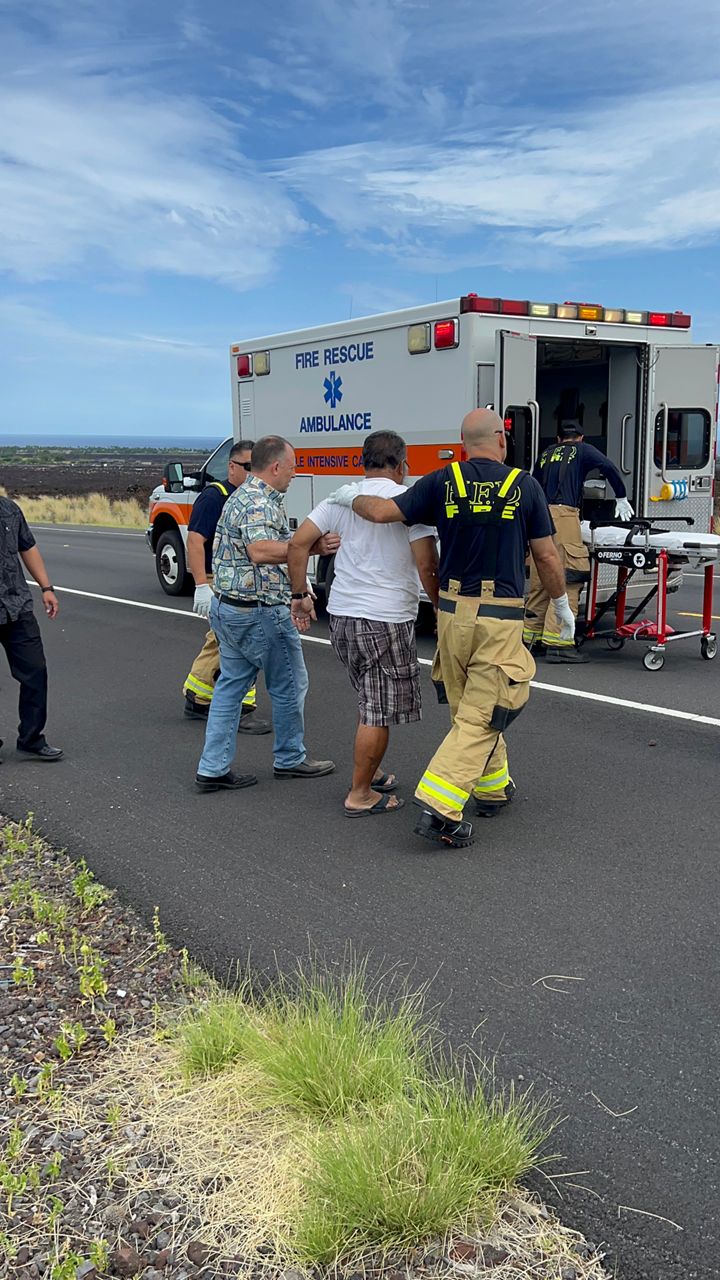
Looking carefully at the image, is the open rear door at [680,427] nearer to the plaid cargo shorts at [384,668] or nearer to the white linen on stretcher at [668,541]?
the white linen on stretcher at [668,541]

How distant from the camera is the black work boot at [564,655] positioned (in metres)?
9.14

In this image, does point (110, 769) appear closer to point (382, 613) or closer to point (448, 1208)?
point (382, 613)

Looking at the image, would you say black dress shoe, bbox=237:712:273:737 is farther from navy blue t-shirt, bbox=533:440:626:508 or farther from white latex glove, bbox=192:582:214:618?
navy blue t-shirt, bbox=533:440:626:508

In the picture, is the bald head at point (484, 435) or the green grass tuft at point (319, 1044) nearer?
the green grass tuft at point (319, 1044)

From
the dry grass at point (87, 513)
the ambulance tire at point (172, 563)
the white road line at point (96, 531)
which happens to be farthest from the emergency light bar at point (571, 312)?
the dry grass at point (87, 513)

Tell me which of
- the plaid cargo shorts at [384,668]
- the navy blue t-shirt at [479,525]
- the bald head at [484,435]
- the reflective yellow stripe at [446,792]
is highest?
the bald head at [484,435]

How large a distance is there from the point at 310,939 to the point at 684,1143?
1607 millimetres

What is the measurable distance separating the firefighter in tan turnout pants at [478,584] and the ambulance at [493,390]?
13.9 feet

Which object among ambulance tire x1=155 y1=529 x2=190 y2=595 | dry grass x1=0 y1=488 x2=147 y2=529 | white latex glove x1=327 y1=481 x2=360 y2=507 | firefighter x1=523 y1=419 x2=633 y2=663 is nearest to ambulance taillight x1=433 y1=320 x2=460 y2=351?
firefighter x1=523 y1=419 x2=633 y2=663

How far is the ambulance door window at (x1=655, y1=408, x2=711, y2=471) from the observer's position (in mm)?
→ 10250

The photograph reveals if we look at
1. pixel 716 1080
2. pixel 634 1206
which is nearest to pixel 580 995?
pixel 716 1080

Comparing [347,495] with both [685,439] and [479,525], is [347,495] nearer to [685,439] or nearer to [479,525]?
[479,525]

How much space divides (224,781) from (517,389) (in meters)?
4.72

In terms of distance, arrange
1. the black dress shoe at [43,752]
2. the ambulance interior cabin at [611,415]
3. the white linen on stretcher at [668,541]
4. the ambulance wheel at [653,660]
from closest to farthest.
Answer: the black dress shoe at [43,752], the white linen on stretcher at [668,541], the ambulance wheel at [653,660], the ambulance interior cabin at [611,415]
